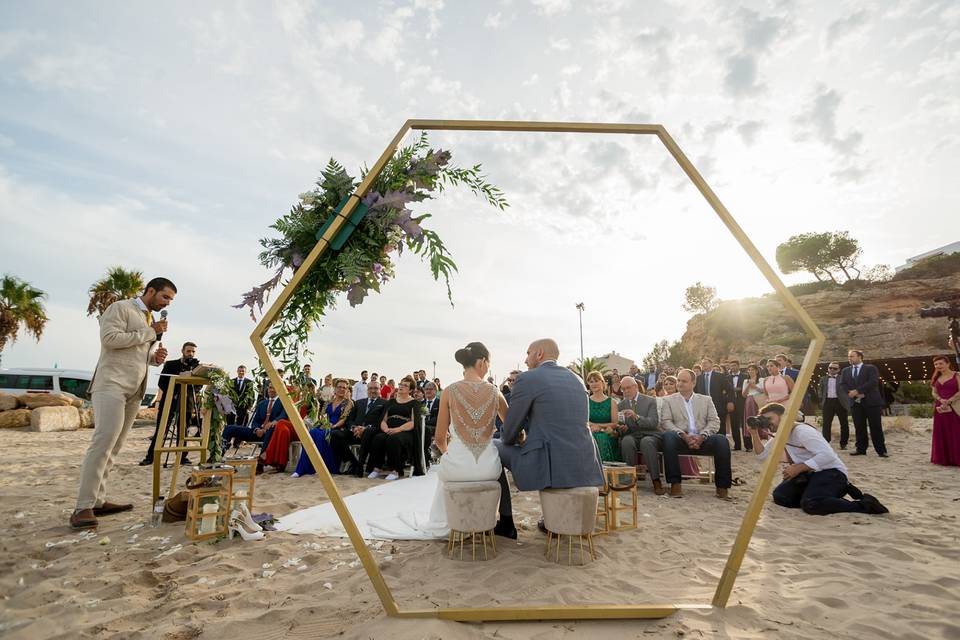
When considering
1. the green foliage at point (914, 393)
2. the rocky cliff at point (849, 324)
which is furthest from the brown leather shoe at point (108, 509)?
the rocky cliff at point (849, 324)

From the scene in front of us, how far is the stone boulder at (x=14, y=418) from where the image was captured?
13.8m

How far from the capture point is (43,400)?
14.9 meters

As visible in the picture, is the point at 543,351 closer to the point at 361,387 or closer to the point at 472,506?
the point at 472,506

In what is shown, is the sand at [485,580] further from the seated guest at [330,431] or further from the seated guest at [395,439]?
the seated guest at [395,439]

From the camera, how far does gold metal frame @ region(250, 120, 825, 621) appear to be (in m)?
2.57

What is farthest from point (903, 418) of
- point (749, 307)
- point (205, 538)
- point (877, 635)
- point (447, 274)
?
point (749, 307)

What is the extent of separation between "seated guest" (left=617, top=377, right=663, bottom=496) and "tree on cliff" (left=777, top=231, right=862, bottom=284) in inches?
2275

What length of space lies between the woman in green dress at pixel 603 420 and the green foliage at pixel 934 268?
1916 inches

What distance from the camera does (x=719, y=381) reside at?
1058 cm

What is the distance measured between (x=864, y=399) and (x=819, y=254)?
57886mm

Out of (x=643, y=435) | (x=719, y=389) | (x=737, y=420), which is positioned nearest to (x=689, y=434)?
(x=643, y=435)

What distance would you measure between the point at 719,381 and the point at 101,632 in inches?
441

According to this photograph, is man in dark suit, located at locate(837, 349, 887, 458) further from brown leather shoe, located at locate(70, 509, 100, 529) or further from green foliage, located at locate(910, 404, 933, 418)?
brown leather shoe, located at locate(70, 509, 100, 529)

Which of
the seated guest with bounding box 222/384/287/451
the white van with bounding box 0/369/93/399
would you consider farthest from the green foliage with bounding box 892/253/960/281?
the white van with bounding box 0/369/93/399
